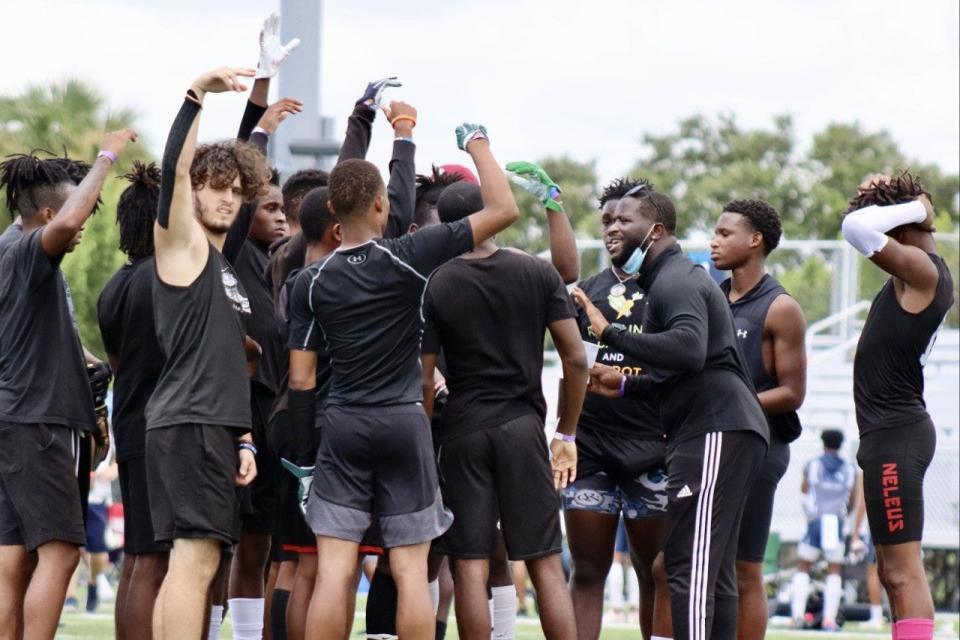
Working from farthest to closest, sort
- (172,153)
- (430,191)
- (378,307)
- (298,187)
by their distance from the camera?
(298,187), (430,191), (378,307), (172,153)

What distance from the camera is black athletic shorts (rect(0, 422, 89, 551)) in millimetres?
7508

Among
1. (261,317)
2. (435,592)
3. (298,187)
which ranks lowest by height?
(435,592)

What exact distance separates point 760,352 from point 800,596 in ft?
30.6

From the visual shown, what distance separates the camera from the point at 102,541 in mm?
17906

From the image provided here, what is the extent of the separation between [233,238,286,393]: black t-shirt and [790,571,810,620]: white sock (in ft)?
34.1

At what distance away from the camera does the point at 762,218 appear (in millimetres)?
9055

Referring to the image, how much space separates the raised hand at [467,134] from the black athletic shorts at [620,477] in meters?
2.01

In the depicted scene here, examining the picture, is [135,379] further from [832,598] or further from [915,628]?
[832,598]

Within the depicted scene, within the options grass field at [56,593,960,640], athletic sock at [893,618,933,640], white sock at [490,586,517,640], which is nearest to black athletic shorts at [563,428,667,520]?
white sock at [490,586,517,640]

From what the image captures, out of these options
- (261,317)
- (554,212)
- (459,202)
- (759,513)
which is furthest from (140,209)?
(759,513)

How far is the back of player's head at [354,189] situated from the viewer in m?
7.18

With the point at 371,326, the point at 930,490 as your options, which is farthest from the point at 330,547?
the point at 930,490

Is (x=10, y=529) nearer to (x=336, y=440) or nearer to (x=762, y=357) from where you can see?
(x=336, y=440)

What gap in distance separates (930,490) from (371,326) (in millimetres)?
15080
